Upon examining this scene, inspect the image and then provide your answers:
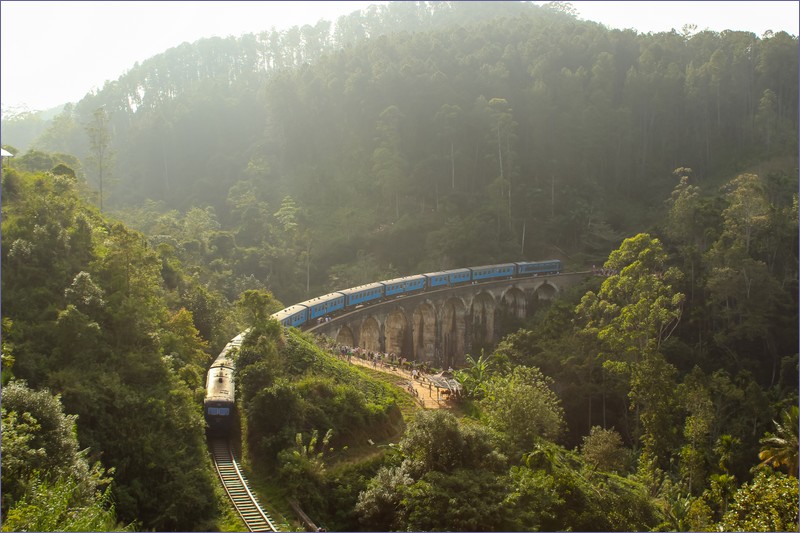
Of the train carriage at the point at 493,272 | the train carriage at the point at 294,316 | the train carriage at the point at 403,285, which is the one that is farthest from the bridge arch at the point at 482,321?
the train carriage at the point at 294,316

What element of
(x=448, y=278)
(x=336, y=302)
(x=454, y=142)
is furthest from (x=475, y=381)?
(x=454, y=142)

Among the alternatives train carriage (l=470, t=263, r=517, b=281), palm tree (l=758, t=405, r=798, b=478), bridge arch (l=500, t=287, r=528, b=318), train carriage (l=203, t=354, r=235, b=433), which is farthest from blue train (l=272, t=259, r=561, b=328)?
palm tree (l=758, t=405, r=798, b=478)

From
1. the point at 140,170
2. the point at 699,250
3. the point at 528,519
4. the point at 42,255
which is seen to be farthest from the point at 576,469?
the point at 140,170

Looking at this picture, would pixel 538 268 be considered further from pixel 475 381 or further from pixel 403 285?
pixel 475 381

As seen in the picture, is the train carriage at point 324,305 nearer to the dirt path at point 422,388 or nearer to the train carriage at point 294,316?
the train carriage at point 294,316

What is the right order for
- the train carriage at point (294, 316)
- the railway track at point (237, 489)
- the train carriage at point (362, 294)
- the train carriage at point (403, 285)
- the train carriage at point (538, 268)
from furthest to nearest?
the train carriage at point (538, 268)
the train carriage at point (403, 285)
the train carriage at point (362, 294)
the train carriage at point (294, 316)
the railway track at point (237, 489)

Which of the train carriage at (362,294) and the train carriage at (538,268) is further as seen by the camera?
the train carriage at (538,268)

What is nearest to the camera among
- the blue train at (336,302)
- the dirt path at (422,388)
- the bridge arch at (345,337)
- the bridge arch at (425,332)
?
the blue train at (336,302)
